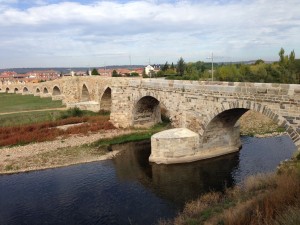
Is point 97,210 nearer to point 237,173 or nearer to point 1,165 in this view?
point 237,173

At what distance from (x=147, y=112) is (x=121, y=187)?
15.0 meters

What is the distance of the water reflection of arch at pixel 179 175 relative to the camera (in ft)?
53.0

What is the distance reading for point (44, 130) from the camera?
2880 centimetres

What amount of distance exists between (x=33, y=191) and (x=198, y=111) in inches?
437

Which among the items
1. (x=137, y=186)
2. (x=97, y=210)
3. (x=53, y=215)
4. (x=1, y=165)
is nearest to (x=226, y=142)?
(x=137, y=186)

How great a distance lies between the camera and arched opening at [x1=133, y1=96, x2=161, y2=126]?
30.2 metres

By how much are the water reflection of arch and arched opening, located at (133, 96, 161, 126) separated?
26.6 ft

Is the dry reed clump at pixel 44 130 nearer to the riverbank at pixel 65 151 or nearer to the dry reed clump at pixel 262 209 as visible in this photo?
the riverbank at pixel 65 151

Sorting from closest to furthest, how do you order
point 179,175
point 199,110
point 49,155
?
1. point 179,175
2. point 199,110
3. point 49,155

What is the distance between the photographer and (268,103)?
49.4ft

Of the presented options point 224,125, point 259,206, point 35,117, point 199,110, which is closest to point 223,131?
point 224,125

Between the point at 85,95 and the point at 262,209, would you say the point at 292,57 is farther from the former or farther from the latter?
the point at 262,209

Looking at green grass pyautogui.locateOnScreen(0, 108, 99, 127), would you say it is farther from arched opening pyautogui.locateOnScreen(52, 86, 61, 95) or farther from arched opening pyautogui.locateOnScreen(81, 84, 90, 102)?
arched opening pyautogui.locateOnScreen(52, 86, 61, 95)

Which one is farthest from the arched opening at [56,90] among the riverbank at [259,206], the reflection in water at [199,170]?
the riverbank at [259,206]
